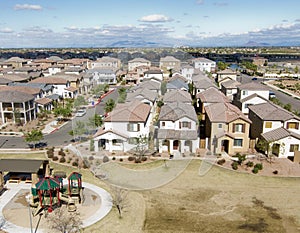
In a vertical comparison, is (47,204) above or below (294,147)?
below

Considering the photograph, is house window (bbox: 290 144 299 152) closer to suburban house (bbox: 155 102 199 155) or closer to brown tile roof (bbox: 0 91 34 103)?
suburban house (bbox: 155 102 199 155)

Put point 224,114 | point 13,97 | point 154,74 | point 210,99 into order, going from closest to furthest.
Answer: point 224,114
point 210,99
point 13,97
point 154,74

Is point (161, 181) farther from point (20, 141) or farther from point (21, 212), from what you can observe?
point (20, 141)

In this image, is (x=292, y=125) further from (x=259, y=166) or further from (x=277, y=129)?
(x=259, y=166)

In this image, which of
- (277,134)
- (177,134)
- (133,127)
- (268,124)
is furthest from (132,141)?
(277,134)

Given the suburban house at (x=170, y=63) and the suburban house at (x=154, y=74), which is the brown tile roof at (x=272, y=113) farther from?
the suburban house at (x=154, y=74)

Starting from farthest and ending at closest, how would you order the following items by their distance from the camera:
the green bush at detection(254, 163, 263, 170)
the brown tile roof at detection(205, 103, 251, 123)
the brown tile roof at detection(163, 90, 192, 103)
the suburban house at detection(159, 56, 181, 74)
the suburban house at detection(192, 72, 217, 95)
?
the suburban house at detection(192, 72, 217, 95) < the suburban house at detection(159, 56, 181, 74) < the brown tile roof at detection(163, 90, 192, 103) < the brown tile roof at detection(205, 103, 251, 123) < the green bush at detection(254, 163, 263, 170)

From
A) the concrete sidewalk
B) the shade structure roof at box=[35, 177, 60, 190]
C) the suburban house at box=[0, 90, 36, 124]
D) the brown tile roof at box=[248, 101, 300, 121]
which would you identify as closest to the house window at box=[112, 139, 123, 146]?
the concrete sidewalk
